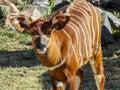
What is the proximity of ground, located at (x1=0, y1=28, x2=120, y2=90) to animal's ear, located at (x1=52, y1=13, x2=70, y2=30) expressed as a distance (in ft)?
8.59

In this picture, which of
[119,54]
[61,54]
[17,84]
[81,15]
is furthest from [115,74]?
[61,54]

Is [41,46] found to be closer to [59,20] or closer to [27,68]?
[59,20]

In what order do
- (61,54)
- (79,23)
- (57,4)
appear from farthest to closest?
(57,4), (79,23), (61,54)

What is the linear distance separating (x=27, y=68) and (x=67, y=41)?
333 cm

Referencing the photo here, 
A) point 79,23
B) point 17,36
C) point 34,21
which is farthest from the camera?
point 17,36

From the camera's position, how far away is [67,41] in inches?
216

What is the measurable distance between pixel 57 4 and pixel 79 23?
21.9 feet

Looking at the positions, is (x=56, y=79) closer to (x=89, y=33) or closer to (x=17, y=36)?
(x=89, y=33)

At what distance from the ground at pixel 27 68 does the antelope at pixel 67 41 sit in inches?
47.9

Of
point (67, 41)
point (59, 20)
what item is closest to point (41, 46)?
point (59, 20)

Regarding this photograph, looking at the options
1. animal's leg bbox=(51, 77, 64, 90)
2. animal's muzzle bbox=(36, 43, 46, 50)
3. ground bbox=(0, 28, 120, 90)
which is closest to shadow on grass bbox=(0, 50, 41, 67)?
ground bbox=(0, 28, 120, 90)

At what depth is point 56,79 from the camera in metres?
5.59

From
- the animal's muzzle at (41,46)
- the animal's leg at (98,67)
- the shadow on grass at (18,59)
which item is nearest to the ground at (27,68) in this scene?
the shadow on grass at (18,59)

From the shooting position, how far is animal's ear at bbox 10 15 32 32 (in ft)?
16.6
